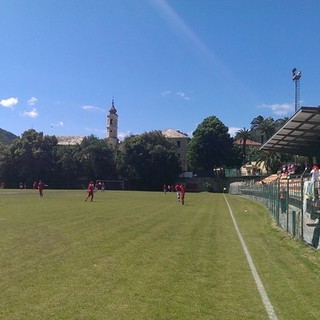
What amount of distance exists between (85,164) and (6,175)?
59.1 feet

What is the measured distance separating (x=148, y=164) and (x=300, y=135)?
228 feet

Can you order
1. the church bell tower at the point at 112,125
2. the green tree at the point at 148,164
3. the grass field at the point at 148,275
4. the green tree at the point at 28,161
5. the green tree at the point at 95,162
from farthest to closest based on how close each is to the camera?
the church bell tower at the point at 112,125 → the green tree at the point at 95,162 → the green tree at the point at 28,161 → the green tree at the point at 148,164 → the grass field at the point at 148,275

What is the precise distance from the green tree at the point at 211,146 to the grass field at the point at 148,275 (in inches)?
3807

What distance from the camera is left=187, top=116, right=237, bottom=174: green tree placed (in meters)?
114

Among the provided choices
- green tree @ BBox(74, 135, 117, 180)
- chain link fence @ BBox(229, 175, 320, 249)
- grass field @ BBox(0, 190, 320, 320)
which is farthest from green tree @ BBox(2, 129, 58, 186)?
chain link fence @ BBox(229, 175, 320, 249)

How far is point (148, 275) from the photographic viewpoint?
9.58 m

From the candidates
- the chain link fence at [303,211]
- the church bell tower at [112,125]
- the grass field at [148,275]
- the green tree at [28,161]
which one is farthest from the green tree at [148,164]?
the grass field at [148,275]

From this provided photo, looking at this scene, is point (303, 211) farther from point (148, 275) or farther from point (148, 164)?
point (148, 164)

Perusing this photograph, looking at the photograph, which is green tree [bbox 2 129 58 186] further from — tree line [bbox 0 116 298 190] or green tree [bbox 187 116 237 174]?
green tree [bbox 187 116 237 174]

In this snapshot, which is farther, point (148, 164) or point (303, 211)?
point (148, 164)

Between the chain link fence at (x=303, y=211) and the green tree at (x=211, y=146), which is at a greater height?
the green tree at (x=211, y=146)

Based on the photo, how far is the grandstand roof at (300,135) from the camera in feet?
94.4

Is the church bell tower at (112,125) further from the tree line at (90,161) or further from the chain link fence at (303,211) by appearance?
the chain link fence at (303,211)

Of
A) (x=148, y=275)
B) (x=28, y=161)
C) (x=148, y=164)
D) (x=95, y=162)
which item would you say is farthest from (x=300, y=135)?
(x=28, y=161)
